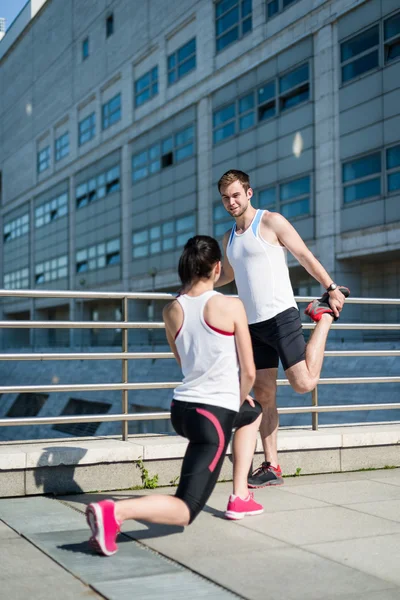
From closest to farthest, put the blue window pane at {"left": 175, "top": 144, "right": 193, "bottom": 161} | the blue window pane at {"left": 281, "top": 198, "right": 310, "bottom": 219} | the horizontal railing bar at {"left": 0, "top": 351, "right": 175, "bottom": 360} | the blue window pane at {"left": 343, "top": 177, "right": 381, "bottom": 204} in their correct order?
the horizontal railing bar at {"left": 0, "top": 351, "right": 175, "bottom": 360} < the blue window pane at {"left": 343, "top": 177, "right": 381, "bottom": 204} < the blue window pane at {"left": 281, "top": 198, "right": 310, "bottom": 219} < the blue window pane at {"left": 175, "top": 144, "right": 193, "bottom": 161}

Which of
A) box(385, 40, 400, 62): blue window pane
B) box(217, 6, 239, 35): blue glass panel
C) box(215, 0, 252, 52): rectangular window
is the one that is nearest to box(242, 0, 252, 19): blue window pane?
box(215, 0, 252, 52): rectangular window

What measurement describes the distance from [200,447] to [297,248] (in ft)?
5.22

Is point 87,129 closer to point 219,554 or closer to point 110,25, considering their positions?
point 110,25

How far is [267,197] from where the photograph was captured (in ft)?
117

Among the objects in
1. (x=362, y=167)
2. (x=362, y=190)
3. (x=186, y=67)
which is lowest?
(x=362, y=190)

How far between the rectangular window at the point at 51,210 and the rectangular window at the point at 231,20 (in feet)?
74.5

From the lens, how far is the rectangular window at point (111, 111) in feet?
Result: 164

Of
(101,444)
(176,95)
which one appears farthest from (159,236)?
(101,444)

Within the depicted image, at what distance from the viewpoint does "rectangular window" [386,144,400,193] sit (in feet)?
94.9

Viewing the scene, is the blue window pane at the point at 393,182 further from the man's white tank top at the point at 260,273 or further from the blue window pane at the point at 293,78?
the man's white tank top at the point at 260,273

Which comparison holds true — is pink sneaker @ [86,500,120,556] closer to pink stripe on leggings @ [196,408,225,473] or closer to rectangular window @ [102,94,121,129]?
pink stripe on leggings @ [196,408,225,473]

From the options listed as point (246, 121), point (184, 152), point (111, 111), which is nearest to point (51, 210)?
point (111, 111)

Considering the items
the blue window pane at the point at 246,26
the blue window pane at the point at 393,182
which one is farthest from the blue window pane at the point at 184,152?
the blue window pane at the point at 393,182

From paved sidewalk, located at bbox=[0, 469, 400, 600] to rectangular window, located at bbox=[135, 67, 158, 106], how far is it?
4253 cm
